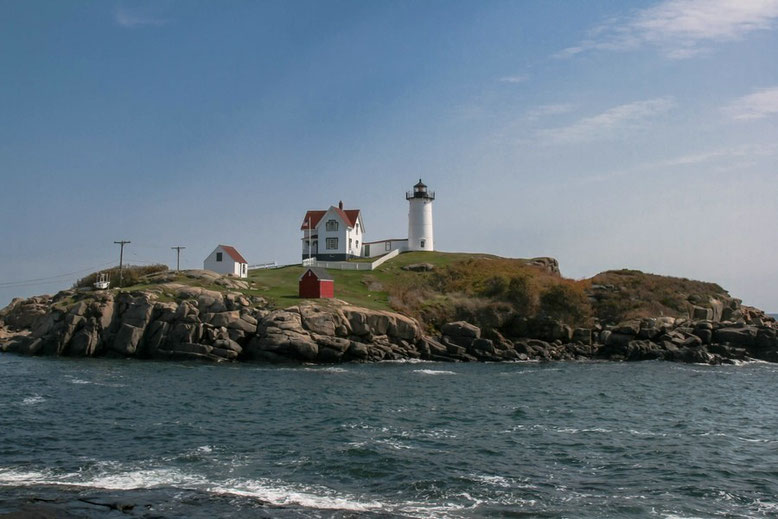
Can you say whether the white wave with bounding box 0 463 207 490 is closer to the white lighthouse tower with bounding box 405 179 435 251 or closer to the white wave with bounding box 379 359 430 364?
the white wave with bounding box 379 359 430 364

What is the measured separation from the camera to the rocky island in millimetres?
49406

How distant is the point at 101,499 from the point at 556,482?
1181 cm

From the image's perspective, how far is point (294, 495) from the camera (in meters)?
17.7

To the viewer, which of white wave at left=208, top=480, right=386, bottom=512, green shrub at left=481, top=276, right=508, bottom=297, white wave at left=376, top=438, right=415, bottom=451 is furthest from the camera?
green shrub at left=481, top=276, right=508, bottom=297

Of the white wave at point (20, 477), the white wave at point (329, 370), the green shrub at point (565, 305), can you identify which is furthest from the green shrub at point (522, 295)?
the white wave at point (20, 477)

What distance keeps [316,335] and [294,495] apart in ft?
107

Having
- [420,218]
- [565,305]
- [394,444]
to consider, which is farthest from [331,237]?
[394,444]

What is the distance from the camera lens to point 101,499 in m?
16.5

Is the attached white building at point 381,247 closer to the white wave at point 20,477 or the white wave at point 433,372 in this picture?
the white wave at point 433,372

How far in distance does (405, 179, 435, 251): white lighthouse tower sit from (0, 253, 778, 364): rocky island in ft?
54.7

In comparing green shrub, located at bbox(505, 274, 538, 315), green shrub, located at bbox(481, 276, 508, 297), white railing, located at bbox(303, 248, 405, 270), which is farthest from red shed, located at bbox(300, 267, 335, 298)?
white railing, located at bbox(303, 248, 405, 270)

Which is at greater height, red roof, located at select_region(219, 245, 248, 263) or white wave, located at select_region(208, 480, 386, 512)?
red roof, located at select_region(219, 245, 248, 263)

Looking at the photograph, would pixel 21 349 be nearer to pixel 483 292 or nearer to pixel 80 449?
pixel 80 449

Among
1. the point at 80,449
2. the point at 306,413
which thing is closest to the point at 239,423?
the point at 306,413
